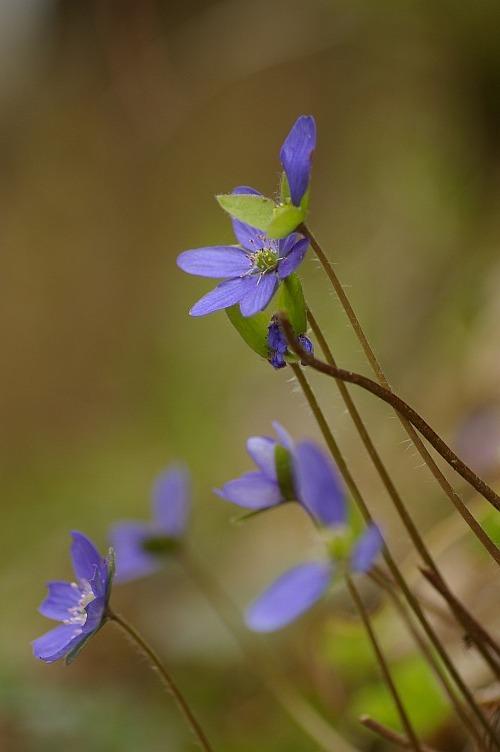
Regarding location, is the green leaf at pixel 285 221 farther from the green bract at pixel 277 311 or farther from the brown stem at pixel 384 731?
the brown stem at pixel 384 731

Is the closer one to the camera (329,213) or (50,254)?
(329,213)

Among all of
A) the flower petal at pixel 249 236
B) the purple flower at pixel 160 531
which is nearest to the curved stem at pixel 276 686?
the purple flower at pixel 160 531

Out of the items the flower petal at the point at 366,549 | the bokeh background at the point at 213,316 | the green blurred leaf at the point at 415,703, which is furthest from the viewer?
the bokeh background at the point at 213,316

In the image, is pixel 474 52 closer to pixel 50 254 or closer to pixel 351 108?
pixel 351 108

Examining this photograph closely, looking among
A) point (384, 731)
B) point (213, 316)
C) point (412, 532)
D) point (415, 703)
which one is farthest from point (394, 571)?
point (213, 316)

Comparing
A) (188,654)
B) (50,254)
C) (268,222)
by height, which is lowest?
(188,654)

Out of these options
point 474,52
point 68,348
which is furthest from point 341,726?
point 68,348

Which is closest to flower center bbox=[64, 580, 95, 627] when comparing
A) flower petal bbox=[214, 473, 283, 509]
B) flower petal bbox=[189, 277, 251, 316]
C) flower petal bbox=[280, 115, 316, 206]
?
flower petal bbox=[214, 473, 283, 509]
